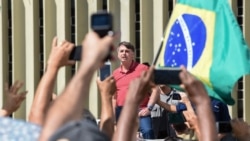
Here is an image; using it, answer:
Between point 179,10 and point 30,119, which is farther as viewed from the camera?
point 179,10

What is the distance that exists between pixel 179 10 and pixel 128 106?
9.99 feet

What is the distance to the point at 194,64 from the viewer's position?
20.3 feet

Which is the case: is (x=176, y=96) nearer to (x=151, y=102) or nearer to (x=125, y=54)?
(x=151, y=102)

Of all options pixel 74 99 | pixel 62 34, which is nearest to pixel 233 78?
pixel 74 99

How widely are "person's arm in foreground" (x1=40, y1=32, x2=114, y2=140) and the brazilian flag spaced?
3053 millimetres

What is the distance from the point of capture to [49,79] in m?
3.91

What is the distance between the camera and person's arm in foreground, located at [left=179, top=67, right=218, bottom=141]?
3.63 m

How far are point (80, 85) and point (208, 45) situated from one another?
11.0 feet

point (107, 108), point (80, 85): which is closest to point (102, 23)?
point (80, 85)

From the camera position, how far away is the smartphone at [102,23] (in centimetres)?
309

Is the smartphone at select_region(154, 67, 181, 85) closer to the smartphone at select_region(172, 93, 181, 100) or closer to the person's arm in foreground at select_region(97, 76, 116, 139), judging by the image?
the person's arm in foreground at select_region(97, 76, 116, 139)

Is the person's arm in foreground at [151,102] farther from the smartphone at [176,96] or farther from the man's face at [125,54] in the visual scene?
the man's face at [125,54]

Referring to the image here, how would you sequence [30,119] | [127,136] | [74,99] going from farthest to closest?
1. [30,119]
2. [127,136]
3. [74,99]

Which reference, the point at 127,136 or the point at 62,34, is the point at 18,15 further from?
the point at 127,136
